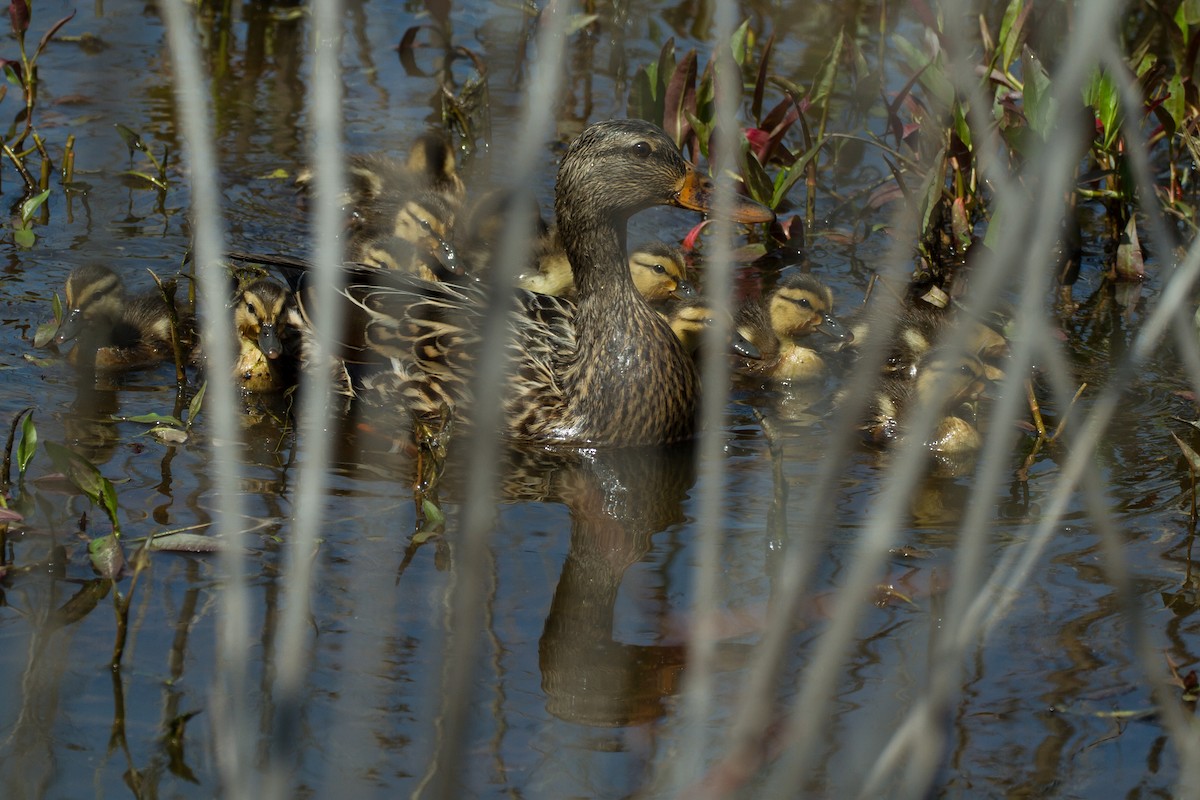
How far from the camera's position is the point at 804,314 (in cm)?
500

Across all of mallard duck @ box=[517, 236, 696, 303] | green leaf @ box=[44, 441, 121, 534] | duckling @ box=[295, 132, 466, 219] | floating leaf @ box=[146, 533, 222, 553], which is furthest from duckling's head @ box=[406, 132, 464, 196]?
green leaf @ box=[44, 441, 121, 534]

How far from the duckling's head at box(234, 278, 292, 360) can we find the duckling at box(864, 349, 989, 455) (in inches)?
68.8

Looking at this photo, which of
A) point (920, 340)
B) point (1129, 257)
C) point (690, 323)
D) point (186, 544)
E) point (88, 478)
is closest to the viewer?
point (88, 478)

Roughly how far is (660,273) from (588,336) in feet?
3.29

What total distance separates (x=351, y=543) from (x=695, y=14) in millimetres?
A: 5143

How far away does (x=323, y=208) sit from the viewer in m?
1.20

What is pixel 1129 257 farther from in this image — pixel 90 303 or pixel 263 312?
pixel 90 303

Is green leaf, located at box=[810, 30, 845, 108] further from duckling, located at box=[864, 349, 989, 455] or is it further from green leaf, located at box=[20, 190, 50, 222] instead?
green leaf, located at box=[20, 190, 50, 222]

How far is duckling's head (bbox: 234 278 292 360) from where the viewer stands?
4414 mm

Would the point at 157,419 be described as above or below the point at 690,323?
below

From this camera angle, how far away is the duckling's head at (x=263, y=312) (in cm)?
441

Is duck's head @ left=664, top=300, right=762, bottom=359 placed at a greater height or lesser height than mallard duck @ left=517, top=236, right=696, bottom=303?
lesser

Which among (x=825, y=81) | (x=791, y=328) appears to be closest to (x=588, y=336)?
(x=791, y=328)

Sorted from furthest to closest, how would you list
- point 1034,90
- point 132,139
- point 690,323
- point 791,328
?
point 132,139 → point 690,323 → point 791,328 → point 1034,90
